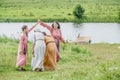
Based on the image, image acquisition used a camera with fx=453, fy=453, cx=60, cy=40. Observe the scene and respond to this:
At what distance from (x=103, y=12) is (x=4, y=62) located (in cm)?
6167

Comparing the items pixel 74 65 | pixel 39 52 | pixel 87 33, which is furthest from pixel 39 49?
pixel 87 33

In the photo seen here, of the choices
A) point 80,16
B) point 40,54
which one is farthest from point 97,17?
point 40,54

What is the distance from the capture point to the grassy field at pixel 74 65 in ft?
35.9

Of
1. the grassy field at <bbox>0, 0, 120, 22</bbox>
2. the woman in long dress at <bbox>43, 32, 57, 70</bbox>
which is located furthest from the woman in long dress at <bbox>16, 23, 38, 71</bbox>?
the grassy field at <bbox>0, 0, 120, 22</bbox>

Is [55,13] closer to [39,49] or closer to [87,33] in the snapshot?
[87,33]

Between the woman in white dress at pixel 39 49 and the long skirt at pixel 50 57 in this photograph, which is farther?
the long skirt at pixel 50 57

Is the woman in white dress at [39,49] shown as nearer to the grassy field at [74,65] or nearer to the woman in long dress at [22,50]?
the grassy field at [74,65]

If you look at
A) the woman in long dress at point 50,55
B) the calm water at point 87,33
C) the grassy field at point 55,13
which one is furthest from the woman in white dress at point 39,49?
the grassy field at point 55,13

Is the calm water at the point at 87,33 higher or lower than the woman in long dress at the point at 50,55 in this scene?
lower

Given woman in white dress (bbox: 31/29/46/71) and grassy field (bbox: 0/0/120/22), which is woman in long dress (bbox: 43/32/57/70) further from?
grassy field (bbox: 0/0/120/22)

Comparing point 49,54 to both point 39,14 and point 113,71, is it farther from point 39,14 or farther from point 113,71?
point 39,14

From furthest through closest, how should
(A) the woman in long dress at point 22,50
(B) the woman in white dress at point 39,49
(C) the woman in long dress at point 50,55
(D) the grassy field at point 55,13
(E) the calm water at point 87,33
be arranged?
1. (D) the grassy field at point 55,13
2. (E) the calm water at point 87,33
3. (A) the woman in long dress at point 22,50
4. (C) the woman in long dress at point 50,55
5. (B) the woman in white dress at point 39,49

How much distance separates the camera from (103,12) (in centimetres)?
7738

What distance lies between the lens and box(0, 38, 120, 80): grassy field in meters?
10.9
